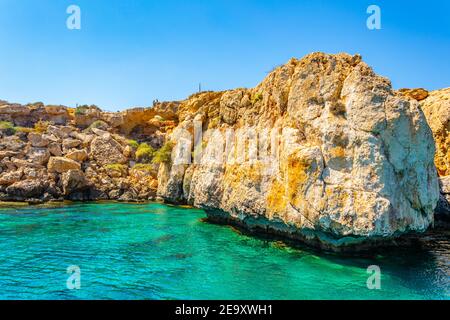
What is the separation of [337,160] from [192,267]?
826 centimetres

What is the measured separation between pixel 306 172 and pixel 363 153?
2.64m

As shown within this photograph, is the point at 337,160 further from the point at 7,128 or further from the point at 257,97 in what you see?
the point at 7,128

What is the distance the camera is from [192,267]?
15172 millimetres

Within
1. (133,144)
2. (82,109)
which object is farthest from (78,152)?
(82,109)

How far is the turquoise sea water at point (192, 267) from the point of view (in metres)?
12.3

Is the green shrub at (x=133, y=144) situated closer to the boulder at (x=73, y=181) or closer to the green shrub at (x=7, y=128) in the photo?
the boulder at (x=73, y=181)

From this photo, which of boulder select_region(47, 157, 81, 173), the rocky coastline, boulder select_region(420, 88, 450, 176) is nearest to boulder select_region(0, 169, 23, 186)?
boulder select_region(47, 157, 81, 173)

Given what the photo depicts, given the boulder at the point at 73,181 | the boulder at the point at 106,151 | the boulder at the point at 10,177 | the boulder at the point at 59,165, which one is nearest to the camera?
the boulder at the point at 10,177

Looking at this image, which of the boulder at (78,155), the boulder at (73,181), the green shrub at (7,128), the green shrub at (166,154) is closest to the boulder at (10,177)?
the boulder at (73,181)

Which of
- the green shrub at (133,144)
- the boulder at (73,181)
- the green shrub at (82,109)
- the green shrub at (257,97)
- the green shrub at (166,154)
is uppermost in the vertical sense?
the green shrub at (82,109)

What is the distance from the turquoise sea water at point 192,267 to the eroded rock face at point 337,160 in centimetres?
168

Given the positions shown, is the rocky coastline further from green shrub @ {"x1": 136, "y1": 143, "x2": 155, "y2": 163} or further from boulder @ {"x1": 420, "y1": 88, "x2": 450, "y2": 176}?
green shrub @ {"x1": 136, "y1": 143, "x2": 155, "y2": 163}

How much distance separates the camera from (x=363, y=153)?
14.9 metres
